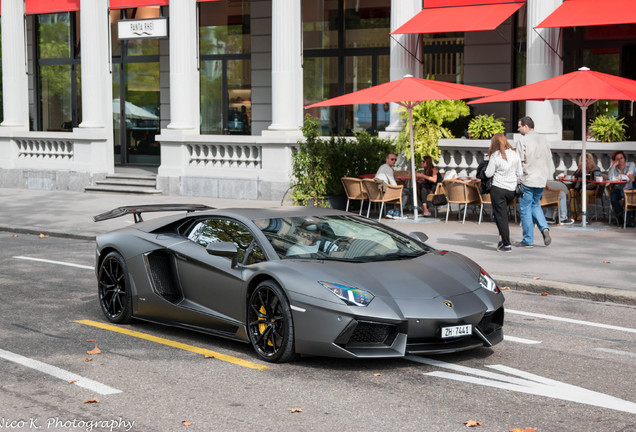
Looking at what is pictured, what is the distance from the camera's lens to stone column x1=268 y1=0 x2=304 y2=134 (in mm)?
23203

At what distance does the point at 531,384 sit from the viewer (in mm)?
7086

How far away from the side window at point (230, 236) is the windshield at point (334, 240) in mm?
139

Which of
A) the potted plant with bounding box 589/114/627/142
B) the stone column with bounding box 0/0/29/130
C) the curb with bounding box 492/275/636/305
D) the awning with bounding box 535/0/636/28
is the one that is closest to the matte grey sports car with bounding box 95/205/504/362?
the curb with bounding box 492/275/636/305

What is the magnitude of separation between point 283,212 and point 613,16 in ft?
40.4

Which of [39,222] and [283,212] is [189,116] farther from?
[283,212]

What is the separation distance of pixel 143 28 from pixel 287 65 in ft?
16.9

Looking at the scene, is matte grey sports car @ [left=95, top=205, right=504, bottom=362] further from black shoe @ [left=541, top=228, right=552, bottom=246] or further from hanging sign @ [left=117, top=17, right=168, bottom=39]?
hanging sign @ [left=117, top=17, right=168, bottom=39]

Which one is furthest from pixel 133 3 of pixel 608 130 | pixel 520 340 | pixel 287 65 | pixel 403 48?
pixel 520 340

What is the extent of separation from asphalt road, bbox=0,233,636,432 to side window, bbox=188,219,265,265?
807mm

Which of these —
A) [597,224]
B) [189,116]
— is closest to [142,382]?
[597,224]

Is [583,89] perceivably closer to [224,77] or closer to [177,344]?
[177,344]

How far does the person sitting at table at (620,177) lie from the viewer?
1767 cm

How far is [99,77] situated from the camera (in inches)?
1061

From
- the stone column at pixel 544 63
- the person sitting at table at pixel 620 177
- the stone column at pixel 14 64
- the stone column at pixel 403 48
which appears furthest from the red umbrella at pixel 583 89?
the stone column at pixel 14 64
